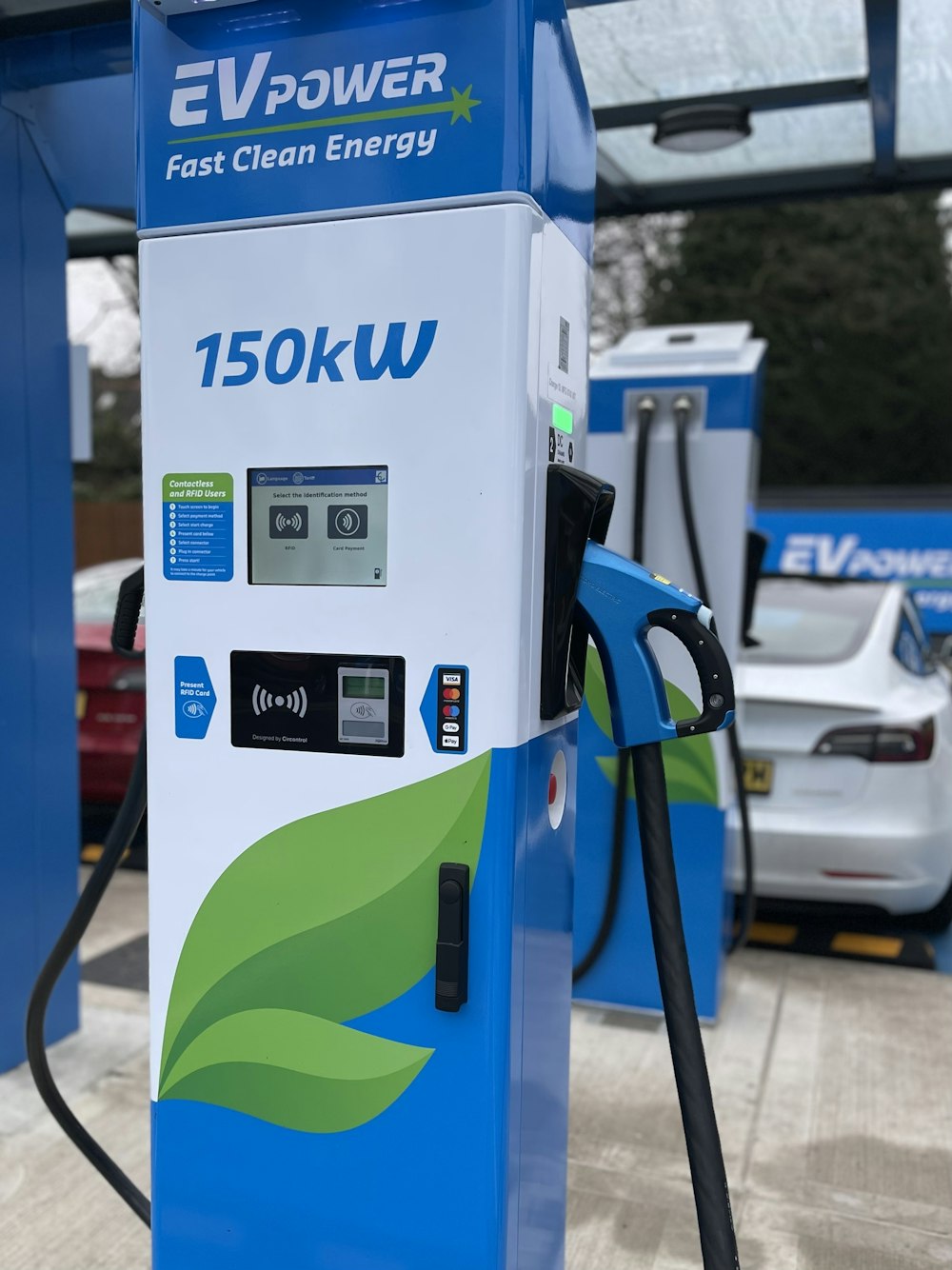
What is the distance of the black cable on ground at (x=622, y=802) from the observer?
12.7 ft

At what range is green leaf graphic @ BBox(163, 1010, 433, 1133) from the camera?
2074mm

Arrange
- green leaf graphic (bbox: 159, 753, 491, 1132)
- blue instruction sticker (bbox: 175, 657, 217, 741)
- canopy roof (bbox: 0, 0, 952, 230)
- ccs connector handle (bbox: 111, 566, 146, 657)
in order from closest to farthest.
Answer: green leaf graphic (bbox: 159, 753, 491, 1132) < blue instruction sticker (bbox: 175, 657, 217, 741) < ccs connector handle (bbox: 111, 566, 146, 657) < canopy roof (bbox: 0, 0, 952, 230)

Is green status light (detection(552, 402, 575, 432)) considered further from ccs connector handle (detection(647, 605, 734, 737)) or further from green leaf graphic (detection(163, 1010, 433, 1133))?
green leaf graphic (detection(163, 1010, 433, 1133))

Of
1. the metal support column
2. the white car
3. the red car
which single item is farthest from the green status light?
the red car

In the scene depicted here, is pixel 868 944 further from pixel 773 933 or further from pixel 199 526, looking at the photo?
pixel 199 526

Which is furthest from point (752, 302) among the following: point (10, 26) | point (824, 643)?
point (10, 26)

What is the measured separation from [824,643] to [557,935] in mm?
3209

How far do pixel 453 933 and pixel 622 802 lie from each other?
6.84ft

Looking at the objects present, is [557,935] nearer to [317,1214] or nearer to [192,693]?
[317,1214]

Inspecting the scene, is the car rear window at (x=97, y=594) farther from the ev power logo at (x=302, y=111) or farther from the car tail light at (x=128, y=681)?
the ev power logo at (x=302, y=111)

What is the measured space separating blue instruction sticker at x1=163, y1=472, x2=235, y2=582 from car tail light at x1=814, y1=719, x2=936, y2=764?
316 cm

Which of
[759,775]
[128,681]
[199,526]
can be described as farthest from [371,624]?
[128,681]

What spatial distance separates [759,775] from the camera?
4.70m

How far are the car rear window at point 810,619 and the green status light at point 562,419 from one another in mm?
2870
